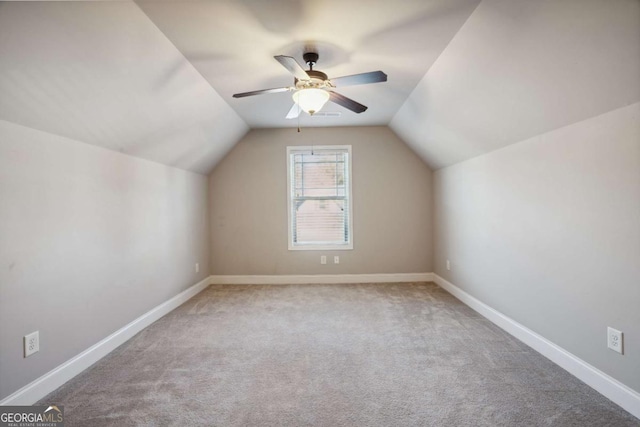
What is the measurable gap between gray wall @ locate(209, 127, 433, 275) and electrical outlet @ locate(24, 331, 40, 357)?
2.89 m

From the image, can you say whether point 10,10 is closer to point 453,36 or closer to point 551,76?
point 453,36

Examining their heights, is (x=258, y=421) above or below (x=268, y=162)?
below

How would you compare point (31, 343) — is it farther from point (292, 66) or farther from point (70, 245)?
point (292, 66)

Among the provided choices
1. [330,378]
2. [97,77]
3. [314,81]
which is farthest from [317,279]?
[97,77]

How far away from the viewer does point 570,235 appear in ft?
7.18

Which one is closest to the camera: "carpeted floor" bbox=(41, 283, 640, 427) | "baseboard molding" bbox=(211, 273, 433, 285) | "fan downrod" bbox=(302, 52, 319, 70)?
"carpeted floor" bbox=(41, 283, 640, 427)

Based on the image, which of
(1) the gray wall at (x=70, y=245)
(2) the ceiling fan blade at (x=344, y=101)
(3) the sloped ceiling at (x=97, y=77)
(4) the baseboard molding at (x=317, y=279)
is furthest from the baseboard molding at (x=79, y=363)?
(2) the ceiling fan blade at (x=344, y=101)

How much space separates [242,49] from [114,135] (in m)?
1.29

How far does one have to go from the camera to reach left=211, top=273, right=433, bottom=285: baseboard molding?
4.75m

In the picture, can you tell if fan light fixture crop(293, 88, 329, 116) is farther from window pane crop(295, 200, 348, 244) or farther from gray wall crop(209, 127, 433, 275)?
window pane crop(295, 200, 348, 244)

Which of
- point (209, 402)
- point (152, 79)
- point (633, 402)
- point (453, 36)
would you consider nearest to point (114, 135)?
point (152, 79)

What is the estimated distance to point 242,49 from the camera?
7.75 feet

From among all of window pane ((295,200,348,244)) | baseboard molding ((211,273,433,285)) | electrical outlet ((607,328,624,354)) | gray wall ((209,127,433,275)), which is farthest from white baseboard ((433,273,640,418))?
window pane ((295,200,348,244))

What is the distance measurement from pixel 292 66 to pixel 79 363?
264cm
